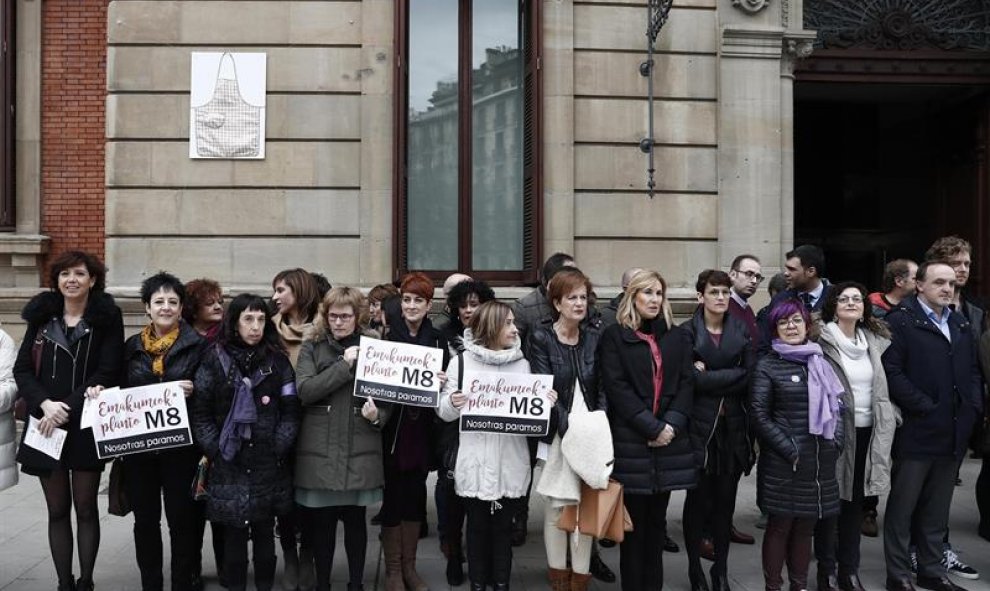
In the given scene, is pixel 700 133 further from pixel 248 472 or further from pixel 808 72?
pixel 248 472

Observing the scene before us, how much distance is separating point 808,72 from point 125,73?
8355 millimetres

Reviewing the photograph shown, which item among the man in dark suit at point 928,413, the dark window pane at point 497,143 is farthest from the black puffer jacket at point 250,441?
the dark window pane at point 497,143

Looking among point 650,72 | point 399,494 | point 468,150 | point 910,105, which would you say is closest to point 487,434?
point 399,494

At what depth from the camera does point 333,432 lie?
5.66 meters

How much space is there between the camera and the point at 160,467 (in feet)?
18.9

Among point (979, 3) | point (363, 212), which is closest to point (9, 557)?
point (363, 212)

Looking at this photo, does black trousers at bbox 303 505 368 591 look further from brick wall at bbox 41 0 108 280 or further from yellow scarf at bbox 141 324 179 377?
brick wall at bbox 41 0 108 280

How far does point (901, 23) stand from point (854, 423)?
26.0ft

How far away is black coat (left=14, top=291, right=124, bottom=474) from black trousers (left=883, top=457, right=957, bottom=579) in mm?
5243

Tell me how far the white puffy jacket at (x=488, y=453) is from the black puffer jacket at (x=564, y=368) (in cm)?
13

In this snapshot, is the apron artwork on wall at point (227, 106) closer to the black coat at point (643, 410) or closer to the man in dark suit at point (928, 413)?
the black coat at point (643, 410)

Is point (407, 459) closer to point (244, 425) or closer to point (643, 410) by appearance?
point (244, 425)

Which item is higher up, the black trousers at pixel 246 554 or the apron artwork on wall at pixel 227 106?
the apron artwork on wall at pixel 227 106

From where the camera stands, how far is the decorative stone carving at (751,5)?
35.7 feet
